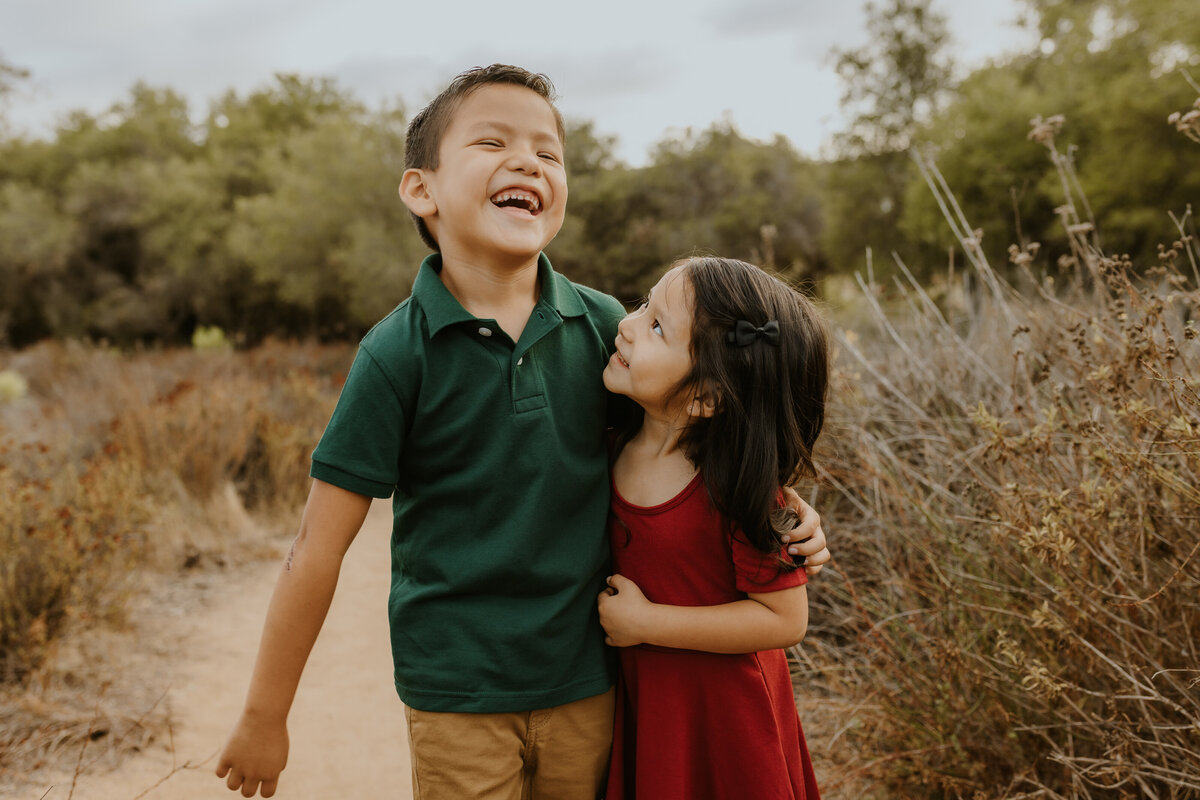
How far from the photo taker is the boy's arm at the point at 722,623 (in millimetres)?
1410

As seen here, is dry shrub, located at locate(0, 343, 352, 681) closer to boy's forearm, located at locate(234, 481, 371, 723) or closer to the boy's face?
boy's forearm, located at locate(234, 481, 371, 723)

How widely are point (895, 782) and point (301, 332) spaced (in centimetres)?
1865

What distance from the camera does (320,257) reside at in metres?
16.9

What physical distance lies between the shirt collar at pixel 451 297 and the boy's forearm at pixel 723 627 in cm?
60

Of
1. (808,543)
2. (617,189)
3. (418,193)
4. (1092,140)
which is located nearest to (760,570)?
(808,543)

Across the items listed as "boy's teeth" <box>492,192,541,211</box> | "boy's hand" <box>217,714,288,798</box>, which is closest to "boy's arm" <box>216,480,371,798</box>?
"boy's hand" <box>217,714,288,798</box>

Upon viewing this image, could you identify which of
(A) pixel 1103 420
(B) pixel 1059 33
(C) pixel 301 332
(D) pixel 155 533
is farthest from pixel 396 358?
(C) pixel 301 332

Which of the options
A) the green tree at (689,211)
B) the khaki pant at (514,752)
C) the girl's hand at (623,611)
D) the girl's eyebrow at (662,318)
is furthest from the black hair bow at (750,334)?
the green tree at (689,211)

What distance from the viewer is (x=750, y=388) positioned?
1.50 meters

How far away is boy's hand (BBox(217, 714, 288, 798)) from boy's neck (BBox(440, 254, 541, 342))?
2.60 ft

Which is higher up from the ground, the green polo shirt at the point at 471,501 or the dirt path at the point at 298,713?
the green polo shirt at the point at 471,501

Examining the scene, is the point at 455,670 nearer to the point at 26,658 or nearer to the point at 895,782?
the point at 895,782

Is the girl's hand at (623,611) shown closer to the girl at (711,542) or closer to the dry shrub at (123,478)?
the girl at (711,542)

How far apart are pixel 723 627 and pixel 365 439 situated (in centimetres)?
68
